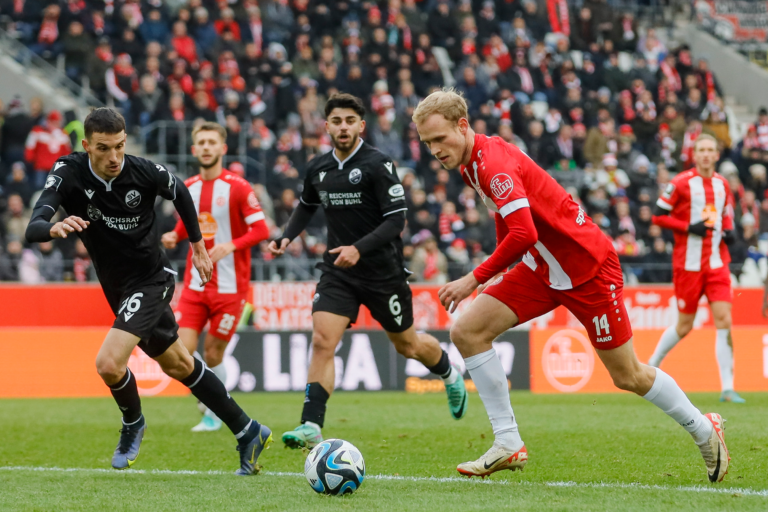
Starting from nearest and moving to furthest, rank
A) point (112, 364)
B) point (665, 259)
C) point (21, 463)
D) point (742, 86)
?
point (112, 364) → point (21, 463) → point (665, 259) → point (742, 86)

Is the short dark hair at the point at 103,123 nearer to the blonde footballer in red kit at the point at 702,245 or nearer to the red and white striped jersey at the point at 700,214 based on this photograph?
the blonde footballer in red kit at the point at 702,245

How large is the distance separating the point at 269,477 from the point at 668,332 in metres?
6.15

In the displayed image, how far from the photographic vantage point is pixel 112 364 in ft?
21.3

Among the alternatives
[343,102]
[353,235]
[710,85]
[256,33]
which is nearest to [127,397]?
[353,235]

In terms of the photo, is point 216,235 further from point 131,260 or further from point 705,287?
point 705,287

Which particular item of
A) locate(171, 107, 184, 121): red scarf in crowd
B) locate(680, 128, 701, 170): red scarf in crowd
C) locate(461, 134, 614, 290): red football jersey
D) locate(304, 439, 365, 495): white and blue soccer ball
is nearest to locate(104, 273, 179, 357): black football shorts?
locate(304, 439, 365, 495): white and blue soccer ball

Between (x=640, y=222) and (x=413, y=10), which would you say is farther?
(x=413, y=10)

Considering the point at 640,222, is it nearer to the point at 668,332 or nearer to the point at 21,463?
the point at 668,332

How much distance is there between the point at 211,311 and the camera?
9.76m

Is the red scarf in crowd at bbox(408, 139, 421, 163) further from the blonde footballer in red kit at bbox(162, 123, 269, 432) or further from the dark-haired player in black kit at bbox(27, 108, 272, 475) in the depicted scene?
the dark-haired player in black kit at bbox(27, 108, 272, 475)

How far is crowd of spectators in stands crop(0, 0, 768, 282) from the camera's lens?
1930cm

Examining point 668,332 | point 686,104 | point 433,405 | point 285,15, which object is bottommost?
point 433,405

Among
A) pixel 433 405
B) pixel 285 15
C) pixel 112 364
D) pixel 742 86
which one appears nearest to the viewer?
pixel 112 364

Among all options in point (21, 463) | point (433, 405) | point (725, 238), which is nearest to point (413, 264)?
point (433, 405)
